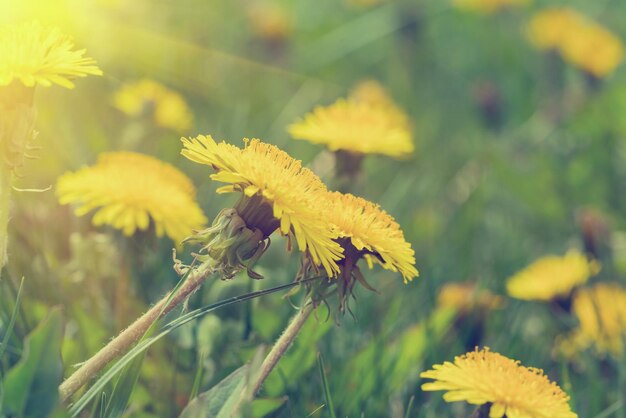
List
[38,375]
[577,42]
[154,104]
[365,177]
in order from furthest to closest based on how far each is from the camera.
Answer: [577,42], [365,177], [154,104], [38,375]

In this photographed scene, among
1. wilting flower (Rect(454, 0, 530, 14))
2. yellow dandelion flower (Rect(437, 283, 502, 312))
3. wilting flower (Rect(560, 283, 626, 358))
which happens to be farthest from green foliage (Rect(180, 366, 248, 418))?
wilting flower (Rect(454, 0, 530, 14))

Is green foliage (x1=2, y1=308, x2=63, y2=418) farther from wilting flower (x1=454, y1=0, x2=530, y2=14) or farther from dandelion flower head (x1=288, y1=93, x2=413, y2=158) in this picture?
wilting flower (x1=454, y1=0, x2=530, y2=14)

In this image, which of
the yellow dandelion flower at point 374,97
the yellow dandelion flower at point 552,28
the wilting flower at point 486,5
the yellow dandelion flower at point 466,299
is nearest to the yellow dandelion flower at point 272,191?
the yellow dandelion flower at point 466,299

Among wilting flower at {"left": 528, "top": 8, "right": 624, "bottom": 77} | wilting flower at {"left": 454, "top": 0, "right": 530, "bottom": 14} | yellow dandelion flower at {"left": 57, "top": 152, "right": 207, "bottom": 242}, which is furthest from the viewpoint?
wilting flower at {"left": 454, "top": 0, "right": 530, "bottom": 14}

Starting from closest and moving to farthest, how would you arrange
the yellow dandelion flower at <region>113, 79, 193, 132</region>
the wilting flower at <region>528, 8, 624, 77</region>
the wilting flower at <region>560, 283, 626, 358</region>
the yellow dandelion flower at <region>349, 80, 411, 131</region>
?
1. the wilting flower at <region>560, 283, 626, 358</region>
2. the yellow dandelion flower at <region>113, 79, 193, 132</region>
3. the yellow dandelion flower at <region>349, 80, 411, 131</region>
4. the wilting flower at <region>528, 8, 624, 77</region>

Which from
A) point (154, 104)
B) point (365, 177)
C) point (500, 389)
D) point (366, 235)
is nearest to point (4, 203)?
point (366, 235)

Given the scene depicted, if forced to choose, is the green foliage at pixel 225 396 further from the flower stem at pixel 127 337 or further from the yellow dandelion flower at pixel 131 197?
the yellow dandelion flower at pixel 131 197

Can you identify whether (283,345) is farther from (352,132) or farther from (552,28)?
(552,28)
